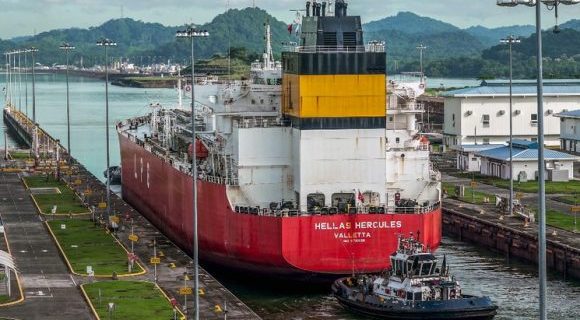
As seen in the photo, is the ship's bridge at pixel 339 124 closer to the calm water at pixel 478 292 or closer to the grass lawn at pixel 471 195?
the calm water at pixel 478 292

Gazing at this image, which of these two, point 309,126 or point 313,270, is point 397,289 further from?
point 309,126

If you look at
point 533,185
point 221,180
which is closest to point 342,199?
point 221,180

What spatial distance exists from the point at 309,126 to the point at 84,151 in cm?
9215

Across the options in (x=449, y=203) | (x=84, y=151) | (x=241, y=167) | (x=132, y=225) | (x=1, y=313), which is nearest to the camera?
(x=1, y=313)

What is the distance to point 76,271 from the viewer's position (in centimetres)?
5159

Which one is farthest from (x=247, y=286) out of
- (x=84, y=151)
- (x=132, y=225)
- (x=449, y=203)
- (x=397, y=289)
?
(x=84, y=151)

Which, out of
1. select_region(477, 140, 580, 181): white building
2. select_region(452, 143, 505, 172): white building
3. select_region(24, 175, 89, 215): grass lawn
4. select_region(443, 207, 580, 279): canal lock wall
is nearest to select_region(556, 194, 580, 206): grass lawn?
select_region(443, 207, 580, 279): canal lock wall

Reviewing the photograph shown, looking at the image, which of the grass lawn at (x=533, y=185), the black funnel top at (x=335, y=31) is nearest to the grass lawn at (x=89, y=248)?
the black funnel top at (x=335, y=31)

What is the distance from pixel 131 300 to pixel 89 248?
42.4 feet

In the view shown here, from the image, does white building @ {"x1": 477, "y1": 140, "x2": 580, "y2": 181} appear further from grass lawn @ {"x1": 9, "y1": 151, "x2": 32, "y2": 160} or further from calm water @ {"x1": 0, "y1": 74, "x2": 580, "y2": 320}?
grass lawn @ {"x1": 9, "y1": 151, "x2": 32, "y2": 160}

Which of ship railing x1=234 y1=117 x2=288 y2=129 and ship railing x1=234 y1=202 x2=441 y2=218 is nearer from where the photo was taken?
ship railing x1=234 y1=202 x2=441 y2=218

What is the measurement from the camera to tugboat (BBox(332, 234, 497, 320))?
42.9 metres

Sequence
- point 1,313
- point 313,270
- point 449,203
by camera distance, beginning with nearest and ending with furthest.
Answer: point 1,313 → point 313,270 → point 449,203

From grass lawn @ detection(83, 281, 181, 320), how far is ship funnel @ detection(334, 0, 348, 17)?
14.1 meters
